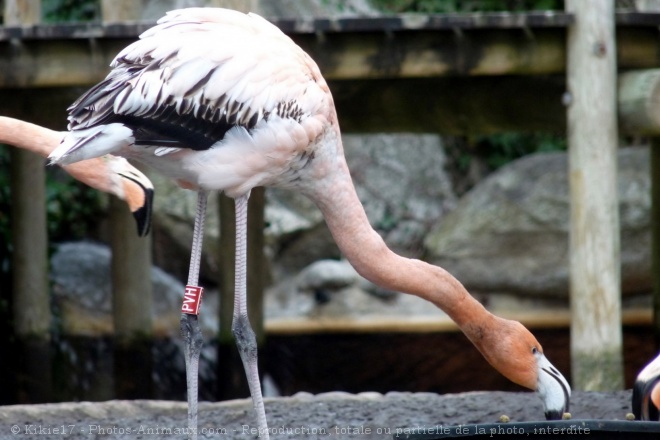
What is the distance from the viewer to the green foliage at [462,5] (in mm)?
11492

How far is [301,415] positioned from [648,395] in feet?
5.64

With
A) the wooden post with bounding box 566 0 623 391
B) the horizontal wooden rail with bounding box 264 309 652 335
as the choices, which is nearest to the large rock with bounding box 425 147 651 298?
the horizontal wooden rail with bounding box 264 309 652 335

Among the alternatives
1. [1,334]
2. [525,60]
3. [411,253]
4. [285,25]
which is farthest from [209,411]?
[411,253]

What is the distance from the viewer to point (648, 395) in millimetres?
4234

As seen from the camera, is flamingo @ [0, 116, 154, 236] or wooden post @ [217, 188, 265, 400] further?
wooden post @ [217, 188, 265, 400]

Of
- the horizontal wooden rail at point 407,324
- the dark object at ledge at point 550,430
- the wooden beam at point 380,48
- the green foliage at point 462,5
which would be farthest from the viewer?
the green foliage at point 462,5

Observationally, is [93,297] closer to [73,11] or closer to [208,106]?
[73,11]

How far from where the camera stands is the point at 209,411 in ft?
A: 17.5

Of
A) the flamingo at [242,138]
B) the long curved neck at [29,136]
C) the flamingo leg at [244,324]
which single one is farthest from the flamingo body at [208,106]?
the long curved neck at [29,136]

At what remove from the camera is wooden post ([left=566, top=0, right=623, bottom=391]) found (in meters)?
5.82

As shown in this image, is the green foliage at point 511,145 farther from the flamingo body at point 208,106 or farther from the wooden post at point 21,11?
the flamingo body at point 208,106

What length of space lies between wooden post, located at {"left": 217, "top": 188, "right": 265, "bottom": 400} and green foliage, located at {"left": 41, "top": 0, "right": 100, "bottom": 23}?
339 centimetres

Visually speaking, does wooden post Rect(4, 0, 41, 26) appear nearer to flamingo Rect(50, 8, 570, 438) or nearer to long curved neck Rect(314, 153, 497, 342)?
flamingo Rect(50, 8, 570, 438)

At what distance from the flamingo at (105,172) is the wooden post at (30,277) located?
2916 millimetres
